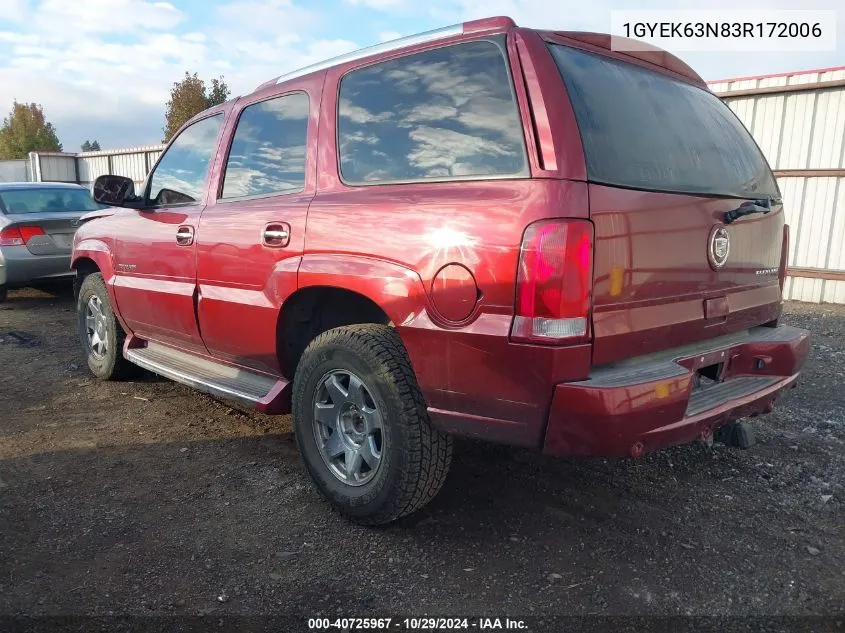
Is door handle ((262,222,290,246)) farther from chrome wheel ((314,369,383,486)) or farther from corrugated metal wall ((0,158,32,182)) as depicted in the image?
corrugated metal wall ((0,158,32,182))

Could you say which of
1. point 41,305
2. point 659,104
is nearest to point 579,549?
point 659,104

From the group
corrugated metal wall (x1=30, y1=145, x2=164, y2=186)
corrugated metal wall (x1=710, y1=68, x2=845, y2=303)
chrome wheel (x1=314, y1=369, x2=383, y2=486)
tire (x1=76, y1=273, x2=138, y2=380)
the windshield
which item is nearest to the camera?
chrome wheel (x1=314, y1=369, x2=383, y2=486)

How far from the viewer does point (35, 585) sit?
239cm

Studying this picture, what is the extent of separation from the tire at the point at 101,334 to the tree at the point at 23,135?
135 ft

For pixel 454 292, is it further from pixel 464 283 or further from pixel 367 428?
pixel 367 428

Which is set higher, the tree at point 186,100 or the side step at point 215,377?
the tree at point 186,100

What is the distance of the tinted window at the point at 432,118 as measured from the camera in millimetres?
2354

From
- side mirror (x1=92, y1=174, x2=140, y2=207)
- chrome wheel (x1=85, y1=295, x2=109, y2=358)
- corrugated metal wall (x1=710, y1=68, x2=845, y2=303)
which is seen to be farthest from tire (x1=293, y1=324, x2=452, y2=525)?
corrugated metal wall (x1=710, y1=68, x2=845, y2=303)

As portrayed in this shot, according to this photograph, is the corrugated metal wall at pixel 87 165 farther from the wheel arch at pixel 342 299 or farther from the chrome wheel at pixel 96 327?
the wheel arch at pixel 342 299

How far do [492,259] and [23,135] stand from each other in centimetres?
4690

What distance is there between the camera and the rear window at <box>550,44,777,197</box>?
→ 91.6 inches

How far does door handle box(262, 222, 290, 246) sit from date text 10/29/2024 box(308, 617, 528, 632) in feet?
5.35

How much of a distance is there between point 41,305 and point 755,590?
862 centimetres

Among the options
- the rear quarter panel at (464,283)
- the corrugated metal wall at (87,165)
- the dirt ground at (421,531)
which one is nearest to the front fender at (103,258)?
the dirt ground at (421,531)
